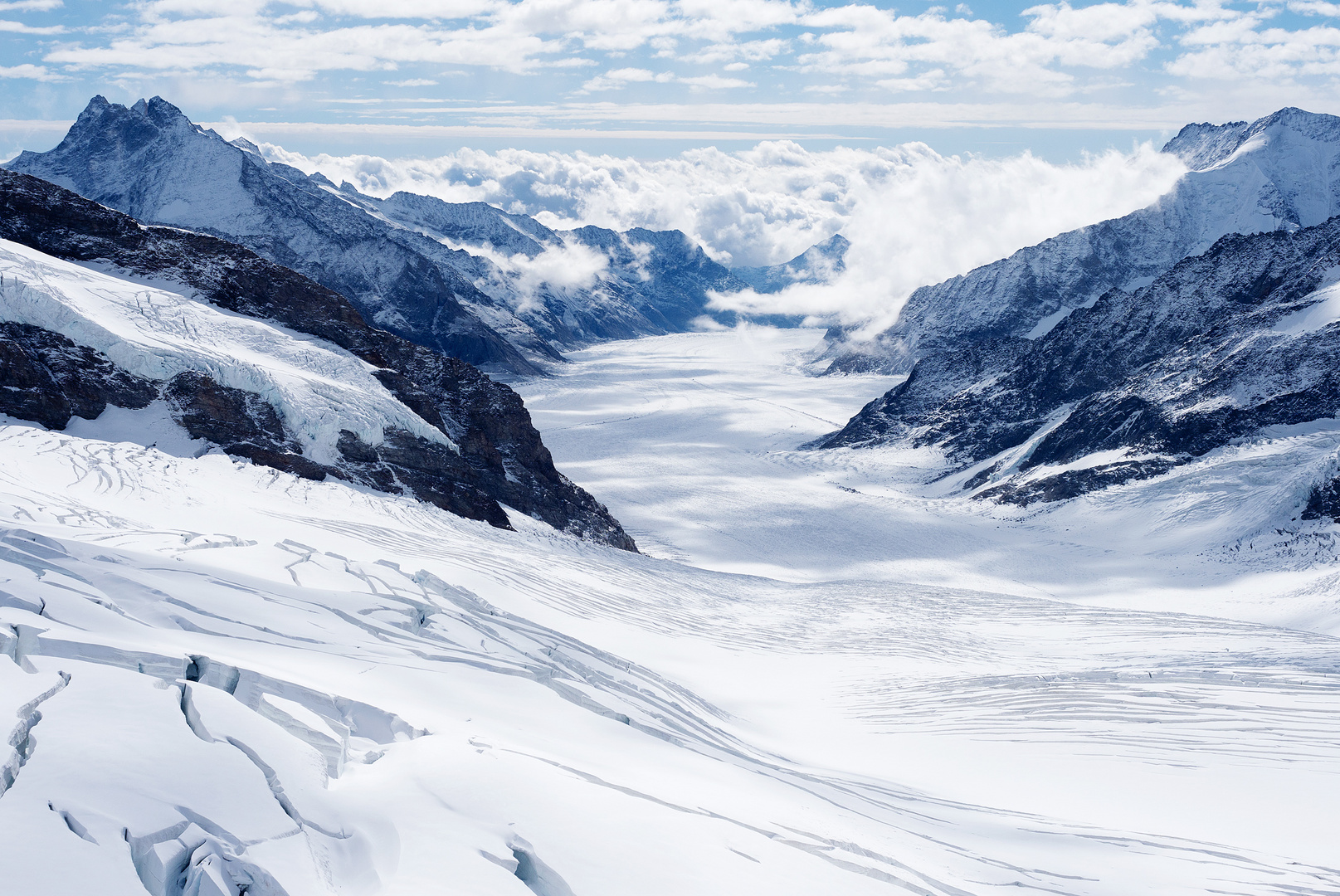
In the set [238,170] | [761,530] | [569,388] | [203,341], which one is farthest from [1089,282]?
[203,341]

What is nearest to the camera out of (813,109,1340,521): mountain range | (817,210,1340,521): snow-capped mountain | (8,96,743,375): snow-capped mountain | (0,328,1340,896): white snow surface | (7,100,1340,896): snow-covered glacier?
(0,328,1340,896): white snow surface

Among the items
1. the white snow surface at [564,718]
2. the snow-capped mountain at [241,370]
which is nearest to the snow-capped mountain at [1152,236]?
the snow-capped mountain at [241,370]

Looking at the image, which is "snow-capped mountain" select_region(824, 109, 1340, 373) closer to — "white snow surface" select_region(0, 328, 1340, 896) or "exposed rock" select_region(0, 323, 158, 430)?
"white snow surface" select_region(0, 328, 1340, 896)

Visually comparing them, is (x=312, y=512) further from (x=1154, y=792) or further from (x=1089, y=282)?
(x=1089, y=282)

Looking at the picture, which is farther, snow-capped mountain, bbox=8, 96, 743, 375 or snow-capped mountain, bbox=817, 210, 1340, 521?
snow-capped mountain, bbox=8, 96, 743, 375

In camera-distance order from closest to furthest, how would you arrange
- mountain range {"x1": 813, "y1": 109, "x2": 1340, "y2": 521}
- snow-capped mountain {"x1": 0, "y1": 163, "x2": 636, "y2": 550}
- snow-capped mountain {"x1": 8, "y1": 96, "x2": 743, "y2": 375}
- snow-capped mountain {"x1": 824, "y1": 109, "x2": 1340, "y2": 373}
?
snow-capped mountain {"x1": 0, "y1": 163, "x2": 636, "y2": 550}
mountain range {"x1": 813, "y1": 109, "x2": 1340, "y2": 521}
snow-capped mountain {"x1": 8, "y1": 96, "x2": 743, "y2": 375}
snow-capped mountain {"x1": 824, "y1": 109, "x2": 1340, "y2": 373}

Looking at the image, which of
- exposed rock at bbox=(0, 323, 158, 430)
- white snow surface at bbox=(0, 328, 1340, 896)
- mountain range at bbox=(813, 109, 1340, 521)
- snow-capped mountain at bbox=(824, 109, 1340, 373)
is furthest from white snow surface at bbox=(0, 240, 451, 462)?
snow-capped mountain at bbox=(824, 109, 1340, 373)
